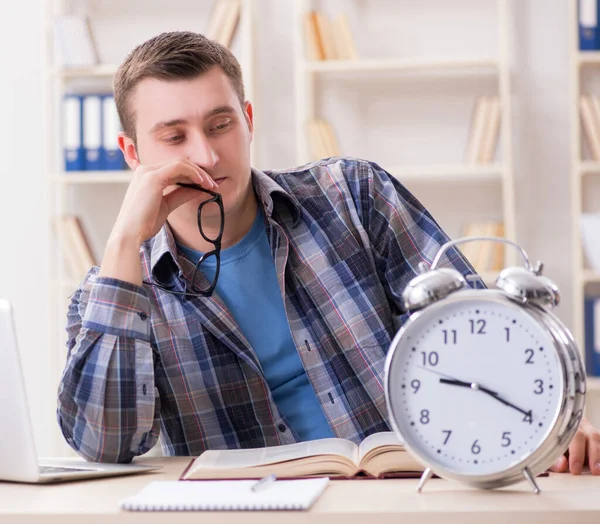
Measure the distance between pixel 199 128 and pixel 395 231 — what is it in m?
0.42

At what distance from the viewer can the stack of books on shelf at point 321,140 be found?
3.50m

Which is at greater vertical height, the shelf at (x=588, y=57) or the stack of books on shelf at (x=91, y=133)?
the shelf at (x=588, y=57)

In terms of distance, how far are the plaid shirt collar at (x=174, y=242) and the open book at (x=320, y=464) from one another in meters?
0.60

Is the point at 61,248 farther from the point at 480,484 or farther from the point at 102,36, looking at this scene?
the point at 480,484

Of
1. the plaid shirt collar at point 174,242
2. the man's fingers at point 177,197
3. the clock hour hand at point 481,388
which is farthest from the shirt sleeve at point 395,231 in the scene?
the clock hour hand at point 481,388

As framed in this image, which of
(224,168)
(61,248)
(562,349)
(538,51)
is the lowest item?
(61,248)

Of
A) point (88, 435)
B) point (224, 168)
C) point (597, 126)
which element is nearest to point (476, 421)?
point (88, 435)

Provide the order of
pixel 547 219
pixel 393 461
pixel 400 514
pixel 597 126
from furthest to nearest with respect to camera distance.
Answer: pixel 547 219 < pixel 597 126 < pixel 393 461 < pixel 400 514

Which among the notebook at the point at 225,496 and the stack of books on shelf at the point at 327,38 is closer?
the notebook at the point at 225,496

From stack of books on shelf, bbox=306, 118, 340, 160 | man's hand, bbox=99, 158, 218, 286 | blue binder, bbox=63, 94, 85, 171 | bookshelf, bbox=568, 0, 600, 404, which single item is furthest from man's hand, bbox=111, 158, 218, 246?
bookshelf, bbox=568, 0, 600, 404

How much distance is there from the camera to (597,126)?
11.2 feet

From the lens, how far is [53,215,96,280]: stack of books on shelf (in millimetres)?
3629

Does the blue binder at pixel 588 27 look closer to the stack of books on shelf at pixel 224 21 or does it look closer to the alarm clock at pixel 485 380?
the stack of books on shelf at pixel 224 21

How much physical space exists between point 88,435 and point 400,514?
64cm
